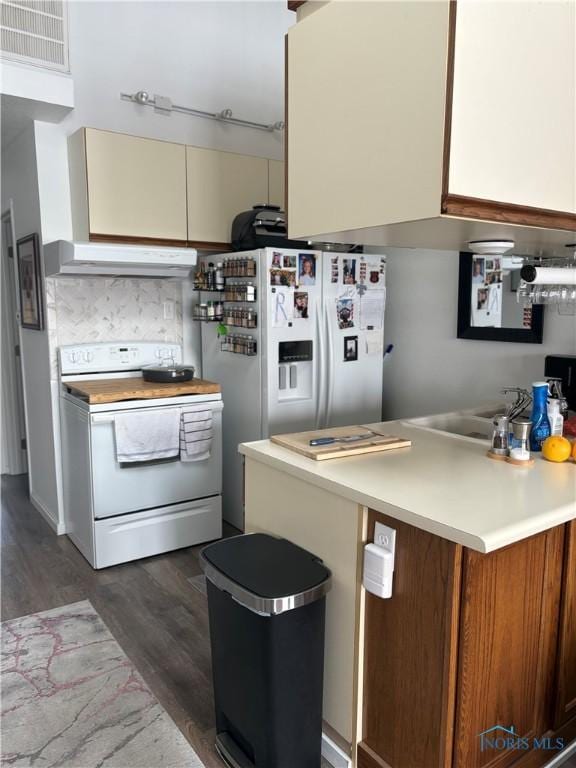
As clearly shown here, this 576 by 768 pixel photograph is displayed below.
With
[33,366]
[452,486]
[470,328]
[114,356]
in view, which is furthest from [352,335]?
[33,366]

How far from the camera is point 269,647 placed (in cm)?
156

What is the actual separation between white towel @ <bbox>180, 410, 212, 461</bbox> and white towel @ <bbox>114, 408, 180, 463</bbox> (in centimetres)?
4

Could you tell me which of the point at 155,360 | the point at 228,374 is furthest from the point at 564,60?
the point at 155,360

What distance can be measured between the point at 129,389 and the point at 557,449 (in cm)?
214

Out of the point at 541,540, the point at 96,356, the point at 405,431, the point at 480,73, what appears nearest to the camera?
the point at 480,73

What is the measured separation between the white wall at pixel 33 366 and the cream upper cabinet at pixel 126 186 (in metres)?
0.33

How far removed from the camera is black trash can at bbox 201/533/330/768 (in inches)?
61.3

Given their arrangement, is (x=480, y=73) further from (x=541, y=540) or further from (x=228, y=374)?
(x=228, y=374)

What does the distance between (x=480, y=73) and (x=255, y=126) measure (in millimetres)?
3009

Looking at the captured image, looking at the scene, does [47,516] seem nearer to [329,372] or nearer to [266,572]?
[329,372]

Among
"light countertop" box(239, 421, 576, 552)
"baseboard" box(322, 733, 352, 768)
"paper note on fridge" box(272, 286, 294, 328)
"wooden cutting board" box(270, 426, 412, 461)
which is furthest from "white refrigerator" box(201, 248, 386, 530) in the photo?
"baseboard" box(322, 733, 352, 768)

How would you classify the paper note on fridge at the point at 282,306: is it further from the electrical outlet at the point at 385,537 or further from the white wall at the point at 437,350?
the electrical outlet at the point at 385,537

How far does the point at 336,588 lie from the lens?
1.72 m

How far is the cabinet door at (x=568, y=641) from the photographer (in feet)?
5.42
